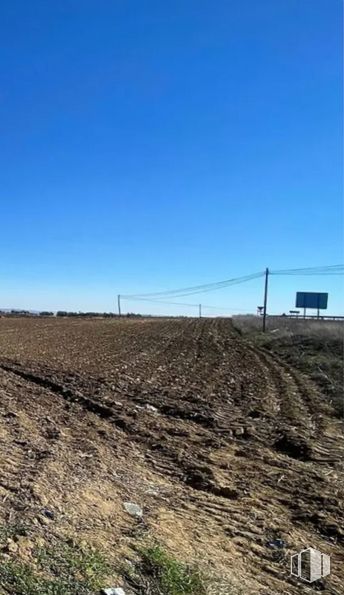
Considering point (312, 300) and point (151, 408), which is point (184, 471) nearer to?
point (151, 408)

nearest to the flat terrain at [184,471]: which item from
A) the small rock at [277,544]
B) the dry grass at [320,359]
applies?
the small rock at [277,544]

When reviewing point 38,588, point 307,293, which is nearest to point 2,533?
point 38,588

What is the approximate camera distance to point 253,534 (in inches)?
207

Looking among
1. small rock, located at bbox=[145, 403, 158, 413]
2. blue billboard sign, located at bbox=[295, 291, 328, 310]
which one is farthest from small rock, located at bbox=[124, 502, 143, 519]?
blue billboard sign, located at bbox=[295, 291, 328, 310]

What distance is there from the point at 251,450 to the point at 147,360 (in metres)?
12.7

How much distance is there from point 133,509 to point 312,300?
3196 inches

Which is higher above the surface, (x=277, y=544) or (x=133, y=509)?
(x=133, y=509)

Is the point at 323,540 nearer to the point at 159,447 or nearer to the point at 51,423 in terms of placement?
the point at 159,447

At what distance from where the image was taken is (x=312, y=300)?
83438 mm

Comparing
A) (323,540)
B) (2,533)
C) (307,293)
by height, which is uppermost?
(307,293)

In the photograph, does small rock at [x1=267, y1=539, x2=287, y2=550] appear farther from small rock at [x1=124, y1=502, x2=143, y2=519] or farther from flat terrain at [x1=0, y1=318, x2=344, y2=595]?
small rock at [x1=124, y1=502, x2=143, y2=519]

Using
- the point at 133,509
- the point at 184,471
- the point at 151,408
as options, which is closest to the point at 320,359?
the point at 151,408

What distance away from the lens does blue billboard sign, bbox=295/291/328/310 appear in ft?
271

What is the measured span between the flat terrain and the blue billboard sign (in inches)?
2776
